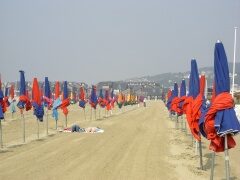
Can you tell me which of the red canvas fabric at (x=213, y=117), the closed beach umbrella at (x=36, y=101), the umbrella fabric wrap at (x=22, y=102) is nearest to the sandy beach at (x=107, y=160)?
the closed beach umbrella at (x=36, y=101)

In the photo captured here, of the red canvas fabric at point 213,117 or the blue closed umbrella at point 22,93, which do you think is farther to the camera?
the blue closed umbrella at point 22,93

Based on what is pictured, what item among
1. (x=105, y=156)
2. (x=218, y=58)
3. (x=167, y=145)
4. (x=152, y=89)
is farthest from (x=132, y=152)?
(x=152, y=89)

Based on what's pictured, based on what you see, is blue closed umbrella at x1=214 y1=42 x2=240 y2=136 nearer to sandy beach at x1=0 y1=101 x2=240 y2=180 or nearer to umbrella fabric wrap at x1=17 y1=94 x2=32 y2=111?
sandy beach at x1=0 y1=101 x2=240 y2=180

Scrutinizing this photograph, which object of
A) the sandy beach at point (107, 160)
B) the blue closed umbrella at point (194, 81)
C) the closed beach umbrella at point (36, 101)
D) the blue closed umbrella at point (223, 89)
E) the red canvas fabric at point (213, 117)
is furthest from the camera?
the closed beach umbrella at point (36, 101)

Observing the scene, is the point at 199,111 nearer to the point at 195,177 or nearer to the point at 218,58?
the point at 195,177

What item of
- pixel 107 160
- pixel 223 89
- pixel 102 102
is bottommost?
pixel 107 160

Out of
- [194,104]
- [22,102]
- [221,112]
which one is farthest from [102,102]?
[221,112]

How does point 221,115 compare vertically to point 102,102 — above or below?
above

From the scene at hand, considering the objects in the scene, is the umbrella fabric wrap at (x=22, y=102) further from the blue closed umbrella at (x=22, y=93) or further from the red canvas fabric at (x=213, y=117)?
the red canvas fabric at (x=213, y=117)

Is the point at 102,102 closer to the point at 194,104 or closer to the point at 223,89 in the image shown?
the point at 194,104

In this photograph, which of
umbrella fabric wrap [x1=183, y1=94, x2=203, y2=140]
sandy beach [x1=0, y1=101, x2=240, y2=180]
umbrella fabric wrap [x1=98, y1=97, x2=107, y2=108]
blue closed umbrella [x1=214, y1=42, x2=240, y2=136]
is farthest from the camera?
umbrella fabric wrap [x1=98, y1=97, x2=107, y2=108]

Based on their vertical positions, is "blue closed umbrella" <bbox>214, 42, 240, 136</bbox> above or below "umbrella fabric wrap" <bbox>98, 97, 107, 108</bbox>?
above

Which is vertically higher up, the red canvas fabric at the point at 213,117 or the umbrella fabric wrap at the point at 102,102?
the red canvas fabric at the point at 213,117

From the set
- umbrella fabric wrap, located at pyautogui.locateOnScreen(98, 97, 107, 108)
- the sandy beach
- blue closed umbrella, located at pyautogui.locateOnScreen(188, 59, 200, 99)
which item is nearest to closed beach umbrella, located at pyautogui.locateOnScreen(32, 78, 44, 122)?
the sandy beach
